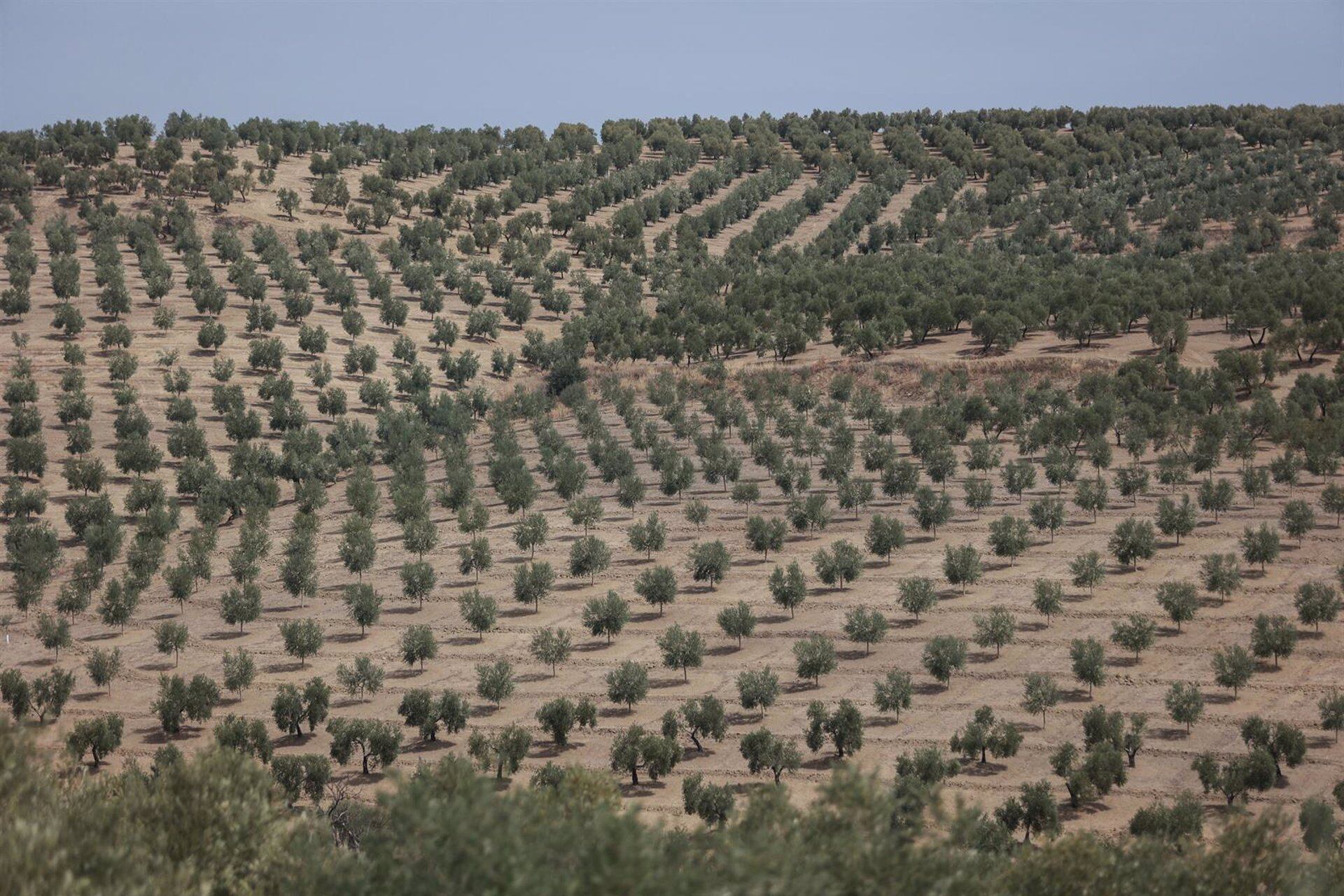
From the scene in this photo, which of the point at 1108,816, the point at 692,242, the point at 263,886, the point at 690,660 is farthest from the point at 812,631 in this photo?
the point at 692,242

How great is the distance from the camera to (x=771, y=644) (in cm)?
7650

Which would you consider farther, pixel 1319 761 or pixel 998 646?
pixel 998 646

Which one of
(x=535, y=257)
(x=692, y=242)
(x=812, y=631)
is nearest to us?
(x=812, y=631)

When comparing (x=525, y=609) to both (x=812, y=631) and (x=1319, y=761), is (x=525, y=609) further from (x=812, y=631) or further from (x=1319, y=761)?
(x=1319, y=761)

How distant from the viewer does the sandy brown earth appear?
61.4 meters

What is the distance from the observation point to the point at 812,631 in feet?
255

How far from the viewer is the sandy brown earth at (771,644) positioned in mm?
61406

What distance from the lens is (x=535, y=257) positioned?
176750mm

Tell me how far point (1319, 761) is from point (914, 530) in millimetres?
39402

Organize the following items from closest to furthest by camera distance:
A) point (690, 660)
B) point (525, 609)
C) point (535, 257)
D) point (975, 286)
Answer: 1. point (690, 660)
2. point (525, 609)
3. point (975, 286)
4. point (535, 257)

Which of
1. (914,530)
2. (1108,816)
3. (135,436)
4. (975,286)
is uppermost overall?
(975,286)

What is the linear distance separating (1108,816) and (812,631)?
26.4 metres

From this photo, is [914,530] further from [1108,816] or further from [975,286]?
[975,286]

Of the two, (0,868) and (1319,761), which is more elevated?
(0,868)
